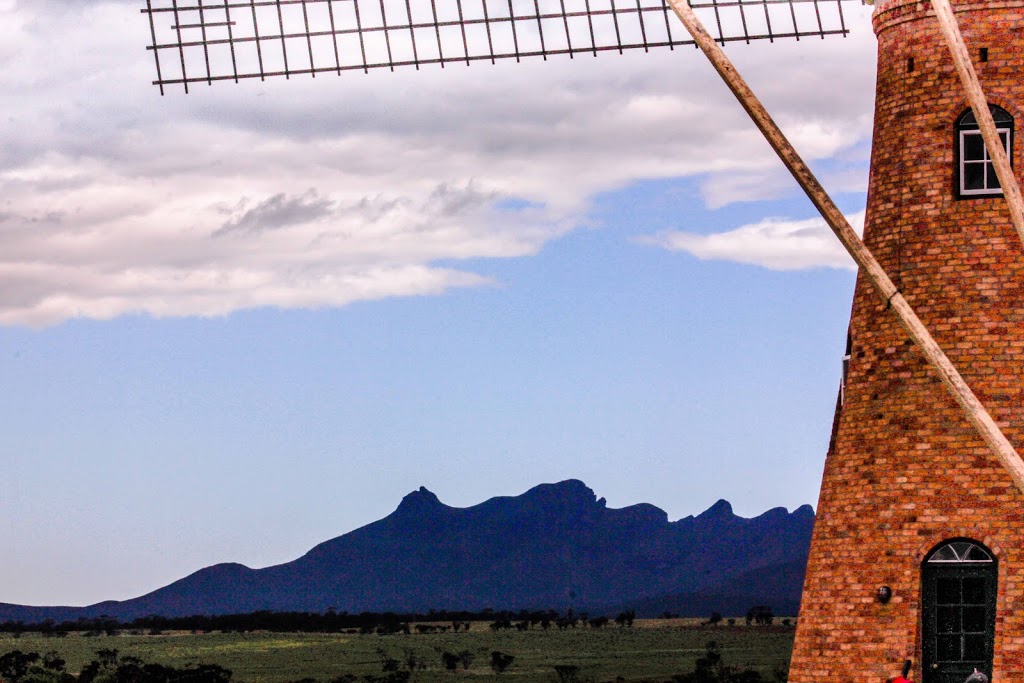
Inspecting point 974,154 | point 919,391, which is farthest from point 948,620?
point 974,154

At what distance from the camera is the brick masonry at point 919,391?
852 inches

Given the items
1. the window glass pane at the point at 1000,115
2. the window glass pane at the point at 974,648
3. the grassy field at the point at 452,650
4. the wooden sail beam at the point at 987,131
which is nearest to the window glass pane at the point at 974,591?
the window glass pane at the point at 974,648

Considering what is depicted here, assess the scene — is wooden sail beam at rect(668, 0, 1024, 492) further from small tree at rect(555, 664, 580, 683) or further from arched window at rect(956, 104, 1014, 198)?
small tree at rect(555, 664, 580, 683)

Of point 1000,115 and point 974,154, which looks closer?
point 1000,115

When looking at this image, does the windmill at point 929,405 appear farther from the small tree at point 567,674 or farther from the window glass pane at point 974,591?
the small tree at point 567,674

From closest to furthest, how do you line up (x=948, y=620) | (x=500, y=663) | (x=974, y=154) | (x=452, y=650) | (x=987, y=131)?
1. (x=987, y=131)
2. (x=948, y=620)
3. (x=974, y=154)
4. (x=500, y=663)
5. (x=452, y=650)

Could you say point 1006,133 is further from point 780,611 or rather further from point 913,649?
point 780,611

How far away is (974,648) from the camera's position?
21672 millimetres

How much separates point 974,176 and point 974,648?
17.8 feet

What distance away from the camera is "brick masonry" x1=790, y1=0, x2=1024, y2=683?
21.6 m

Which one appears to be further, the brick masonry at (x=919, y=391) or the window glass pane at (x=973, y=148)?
the window glass pane at (x=973, y=148)

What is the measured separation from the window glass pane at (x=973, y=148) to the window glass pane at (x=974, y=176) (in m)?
0.08

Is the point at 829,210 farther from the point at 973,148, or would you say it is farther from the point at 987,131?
the point at 973,148

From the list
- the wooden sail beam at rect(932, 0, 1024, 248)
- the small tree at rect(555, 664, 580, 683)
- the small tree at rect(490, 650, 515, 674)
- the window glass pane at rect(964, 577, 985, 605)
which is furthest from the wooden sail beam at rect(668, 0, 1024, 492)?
the small tree at rect(490, 650, 515, 674)
